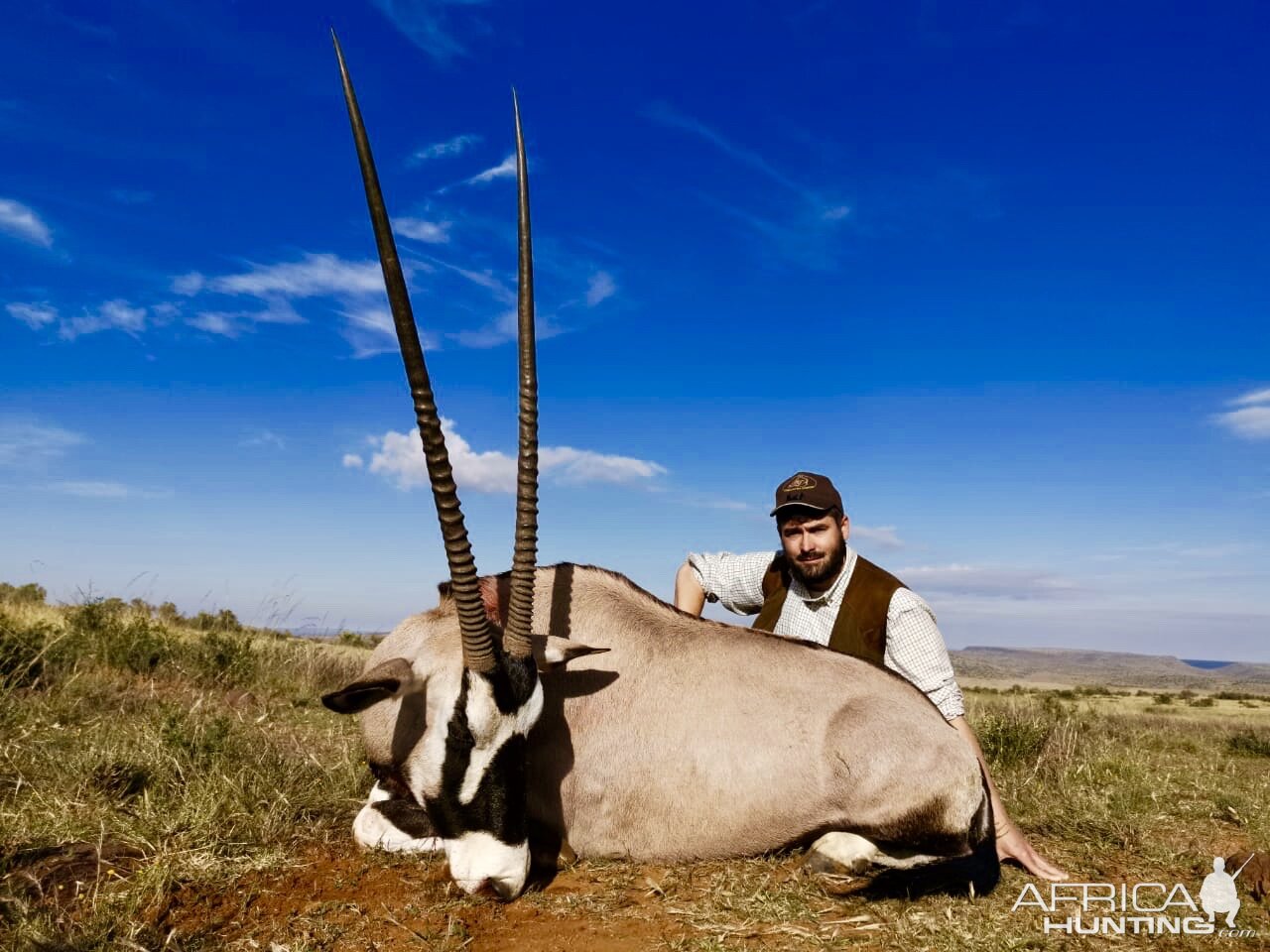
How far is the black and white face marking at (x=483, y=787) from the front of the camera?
3.76 meters

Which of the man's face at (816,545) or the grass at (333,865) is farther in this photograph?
the man's face at (816,545)

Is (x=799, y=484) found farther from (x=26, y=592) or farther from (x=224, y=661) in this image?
(x=26, y=592)

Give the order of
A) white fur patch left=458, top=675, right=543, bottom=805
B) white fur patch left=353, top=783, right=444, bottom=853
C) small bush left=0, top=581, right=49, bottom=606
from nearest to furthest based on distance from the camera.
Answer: white fur patch left=458, top=675, right=543, bottom=805 < white fur patch left=353, top=783, right=444, bottom=853 < small bush left=0, top=581, right=49, bottom=606

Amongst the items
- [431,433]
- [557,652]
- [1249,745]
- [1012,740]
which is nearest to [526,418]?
[431,433]

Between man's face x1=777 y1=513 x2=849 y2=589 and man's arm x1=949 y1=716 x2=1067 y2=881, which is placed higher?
man's face x1=777 y1=513 x2=849 y2=589

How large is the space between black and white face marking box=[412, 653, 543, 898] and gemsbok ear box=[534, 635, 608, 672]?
0.35 metres

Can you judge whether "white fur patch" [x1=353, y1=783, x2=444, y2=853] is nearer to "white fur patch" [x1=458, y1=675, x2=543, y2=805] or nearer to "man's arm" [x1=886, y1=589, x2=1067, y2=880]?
"white fur patch" [x1=458, y1=675, x2=543, y2=805]

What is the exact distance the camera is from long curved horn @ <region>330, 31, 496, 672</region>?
135 inches

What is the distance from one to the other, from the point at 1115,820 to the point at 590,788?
366 centimetres

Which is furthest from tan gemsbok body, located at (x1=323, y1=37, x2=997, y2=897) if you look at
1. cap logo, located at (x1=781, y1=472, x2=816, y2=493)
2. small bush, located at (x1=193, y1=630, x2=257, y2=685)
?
small bush, located at (x1=193, y1=630, x2=257, y2=685)

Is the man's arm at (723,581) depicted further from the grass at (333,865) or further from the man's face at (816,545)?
the grass at (333,865)

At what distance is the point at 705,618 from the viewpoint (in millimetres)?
4871

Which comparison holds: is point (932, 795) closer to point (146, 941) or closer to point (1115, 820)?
point (1115, 820)

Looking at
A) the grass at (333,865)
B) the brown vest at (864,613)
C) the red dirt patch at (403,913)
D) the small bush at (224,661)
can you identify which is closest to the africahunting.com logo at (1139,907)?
the grass at (333,865)
